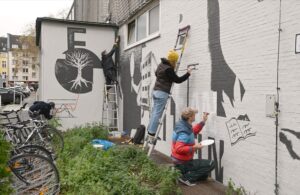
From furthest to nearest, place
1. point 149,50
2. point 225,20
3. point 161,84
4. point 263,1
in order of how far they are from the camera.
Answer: point 149,50, point 161,84, point 225,20, point 263,1

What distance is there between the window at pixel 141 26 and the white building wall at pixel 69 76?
196 cm

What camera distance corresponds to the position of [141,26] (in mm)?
10266

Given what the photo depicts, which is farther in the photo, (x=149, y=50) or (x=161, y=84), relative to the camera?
(x=149, y=50)

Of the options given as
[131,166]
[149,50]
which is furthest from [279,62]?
[149,50]

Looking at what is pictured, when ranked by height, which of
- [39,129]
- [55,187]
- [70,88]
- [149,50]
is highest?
[149,50]

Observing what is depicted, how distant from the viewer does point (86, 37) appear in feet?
39.1

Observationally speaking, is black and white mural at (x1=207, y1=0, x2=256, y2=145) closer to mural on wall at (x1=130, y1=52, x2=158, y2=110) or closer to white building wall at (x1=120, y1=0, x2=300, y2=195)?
white building wall at (x1=120, y1=0, x2=300, y2=195)

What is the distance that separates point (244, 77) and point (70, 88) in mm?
7690

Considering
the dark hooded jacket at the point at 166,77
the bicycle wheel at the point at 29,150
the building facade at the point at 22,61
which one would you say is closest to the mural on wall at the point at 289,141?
the dark hooded jacket at the point at 166,77

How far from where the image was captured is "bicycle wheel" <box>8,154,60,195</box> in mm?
4914

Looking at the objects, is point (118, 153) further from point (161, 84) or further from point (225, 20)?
point (225, 20)

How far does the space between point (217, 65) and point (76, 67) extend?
6895 millimetres

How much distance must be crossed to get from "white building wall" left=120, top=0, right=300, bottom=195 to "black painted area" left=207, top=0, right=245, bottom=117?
0.06ft

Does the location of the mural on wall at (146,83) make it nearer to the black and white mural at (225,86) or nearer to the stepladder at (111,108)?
the stepladder at (111,108)
